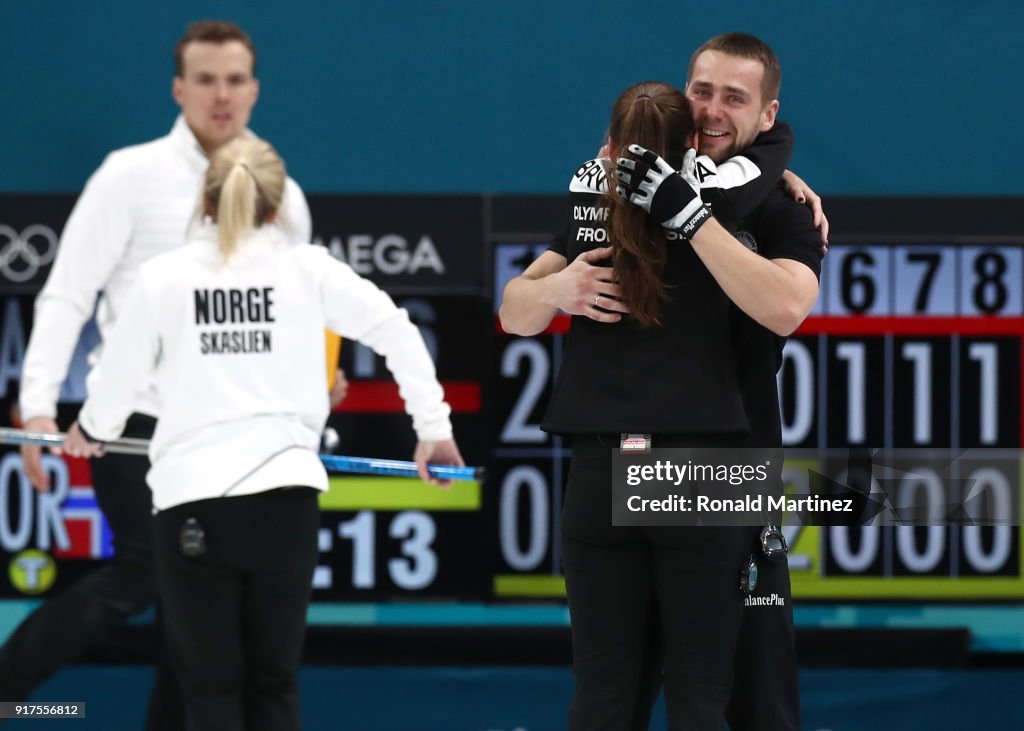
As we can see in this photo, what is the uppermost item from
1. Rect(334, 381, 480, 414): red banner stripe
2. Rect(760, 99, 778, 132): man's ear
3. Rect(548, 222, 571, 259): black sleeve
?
Rect(760, 99, 778, 132): man's ear

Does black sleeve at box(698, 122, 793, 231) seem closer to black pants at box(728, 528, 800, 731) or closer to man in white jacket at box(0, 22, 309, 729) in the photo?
black pants at box(728, 528, 800, 731)

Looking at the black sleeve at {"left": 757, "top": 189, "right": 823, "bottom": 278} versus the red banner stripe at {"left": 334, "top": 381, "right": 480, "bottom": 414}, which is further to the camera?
the red banner stripe at {"left": 334, "top": 381, "right": 480, "bottom": 414}

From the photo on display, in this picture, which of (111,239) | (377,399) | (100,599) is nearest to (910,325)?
(377,399)

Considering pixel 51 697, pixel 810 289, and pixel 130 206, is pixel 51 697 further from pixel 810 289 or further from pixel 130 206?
pixel 810 289

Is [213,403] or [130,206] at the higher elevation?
[130,206]

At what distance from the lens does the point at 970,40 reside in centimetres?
472

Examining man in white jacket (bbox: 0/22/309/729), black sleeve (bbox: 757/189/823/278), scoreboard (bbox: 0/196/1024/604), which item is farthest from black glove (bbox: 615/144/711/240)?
scoreboard (bbox: 0/196/1024/604)

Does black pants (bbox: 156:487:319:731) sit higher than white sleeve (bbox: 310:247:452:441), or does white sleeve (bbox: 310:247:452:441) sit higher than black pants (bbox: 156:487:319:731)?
white sleeve (bbox: 310:247:452:441)

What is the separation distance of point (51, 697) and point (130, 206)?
1.55 metres

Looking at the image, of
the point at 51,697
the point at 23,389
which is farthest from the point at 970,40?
the point at 51,697

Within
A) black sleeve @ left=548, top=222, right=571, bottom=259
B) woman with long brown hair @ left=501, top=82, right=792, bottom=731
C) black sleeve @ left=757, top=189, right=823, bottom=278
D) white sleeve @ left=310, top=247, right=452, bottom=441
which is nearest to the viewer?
woman with long brown hair @ left=501, top=82, right=792, bottom=731

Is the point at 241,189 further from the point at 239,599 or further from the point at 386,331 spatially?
the point at 239,599

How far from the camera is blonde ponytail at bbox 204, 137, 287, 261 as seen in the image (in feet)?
10.7

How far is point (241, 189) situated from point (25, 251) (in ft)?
5.13
